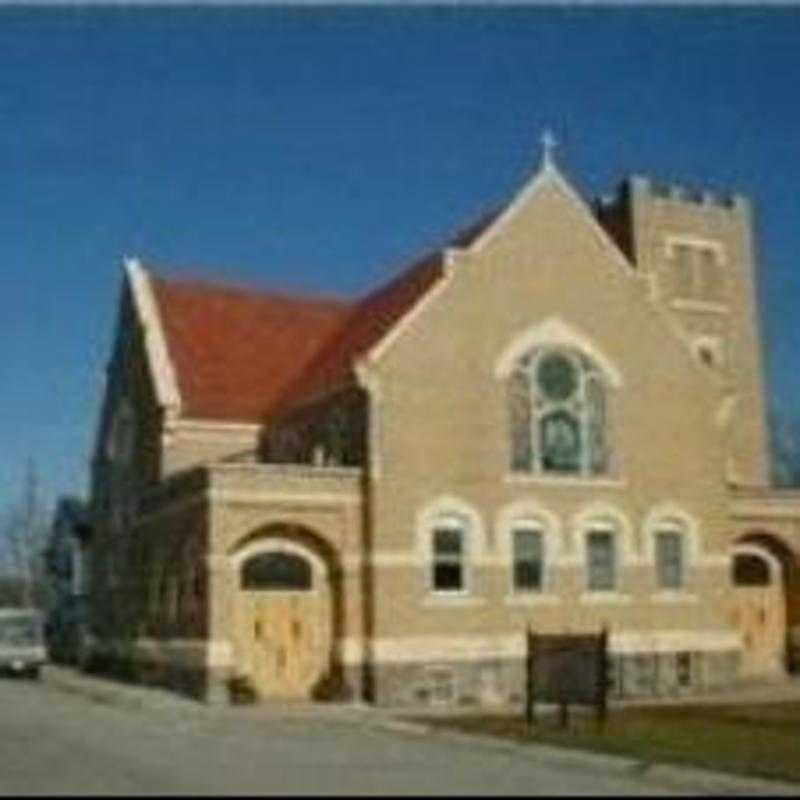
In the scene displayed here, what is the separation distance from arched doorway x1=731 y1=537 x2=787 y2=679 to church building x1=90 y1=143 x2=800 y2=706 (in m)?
0.06

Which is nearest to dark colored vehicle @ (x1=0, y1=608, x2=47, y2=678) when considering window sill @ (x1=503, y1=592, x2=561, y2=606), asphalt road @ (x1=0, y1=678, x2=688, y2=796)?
window sill @ (x1=503, y1=592, x2=561, y2=606)

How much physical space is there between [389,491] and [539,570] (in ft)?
13.7

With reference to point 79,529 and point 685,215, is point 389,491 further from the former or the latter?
point 79,529

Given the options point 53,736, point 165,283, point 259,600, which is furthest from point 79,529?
point 53,736

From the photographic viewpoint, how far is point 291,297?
177 ft

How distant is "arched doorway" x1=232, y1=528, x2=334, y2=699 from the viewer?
1614 inches

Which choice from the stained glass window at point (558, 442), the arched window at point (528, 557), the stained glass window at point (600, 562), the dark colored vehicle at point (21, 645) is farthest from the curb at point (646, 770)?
the dark colored vehicle at point (21, 645)

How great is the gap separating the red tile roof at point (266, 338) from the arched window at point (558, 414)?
328 centimetres

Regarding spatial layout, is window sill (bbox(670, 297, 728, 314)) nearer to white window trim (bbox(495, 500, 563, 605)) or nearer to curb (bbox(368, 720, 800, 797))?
white window trim (bbox(495, 500, 563, 605))

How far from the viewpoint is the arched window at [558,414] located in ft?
142

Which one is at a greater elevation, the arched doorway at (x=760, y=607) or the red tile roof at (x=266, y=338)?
the red tile roof at (x=266, y=338)

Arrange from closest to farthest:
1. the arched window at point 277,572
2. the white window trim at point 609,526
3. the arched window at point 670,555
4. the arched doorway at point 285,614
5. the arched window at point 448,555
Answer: the arched doorway at point 285,614
the arched window at point 277,572
the arched window at point 448,555
the white window trim at point 609,526
the arched window at point 670,555

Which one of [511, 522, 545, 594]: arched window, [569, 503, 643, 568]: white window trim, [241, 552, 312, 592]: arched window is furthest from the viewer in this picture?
[569, 503, 643, 568]: white window trim

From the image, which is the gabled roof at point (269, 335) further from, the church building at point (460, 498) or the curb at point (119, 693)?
the curb at point (119, 693)
